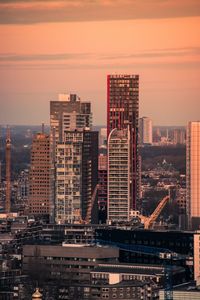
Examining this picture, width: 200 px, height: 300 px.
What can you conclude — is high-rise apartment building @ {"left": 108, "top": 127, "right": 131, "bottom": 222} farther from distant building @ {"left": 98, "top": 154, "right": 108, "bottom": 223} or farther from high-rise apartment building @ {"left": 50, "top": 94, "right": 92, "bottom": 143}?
high-rise apartment building @ {"left": 50, "top": 94, "right": 92, "bottom": 143}

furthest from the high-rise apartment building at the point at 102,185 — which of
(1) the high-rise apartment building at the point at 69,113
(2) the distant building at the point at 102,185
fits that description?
(1) the high-rise apartment building at the point at 69,113

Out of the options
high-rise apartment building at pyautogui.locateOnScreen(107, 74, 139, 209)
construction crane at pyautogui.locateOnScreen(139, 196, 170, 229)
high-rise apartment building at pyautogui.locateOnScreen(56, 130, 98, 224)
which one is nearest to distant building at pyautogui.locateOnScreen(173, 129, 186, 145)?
construction crane at pyautogui.locateOnScreen(139, 196, 170, 229)

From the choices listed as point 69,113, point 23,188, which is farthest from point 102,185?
point 69,113

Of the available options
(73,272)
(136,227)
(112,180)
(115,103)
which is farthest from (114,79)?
(73,272)

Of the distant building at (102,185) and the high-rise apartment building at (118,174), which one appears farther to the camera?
the high-rise apartment building at (118,174)

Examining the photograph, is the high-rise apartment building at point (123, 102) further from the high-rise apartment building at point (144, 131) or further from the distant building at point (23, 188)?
the distant building at point (23, 188)

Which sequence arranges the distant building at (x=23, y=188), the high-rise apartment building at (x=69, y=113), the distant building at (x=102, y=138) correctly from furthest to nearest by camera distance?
the high-rise apartment building at (x=69, y=113) < the distant building at (x=23, y=188) < the distant building at (x=102, y=138)
